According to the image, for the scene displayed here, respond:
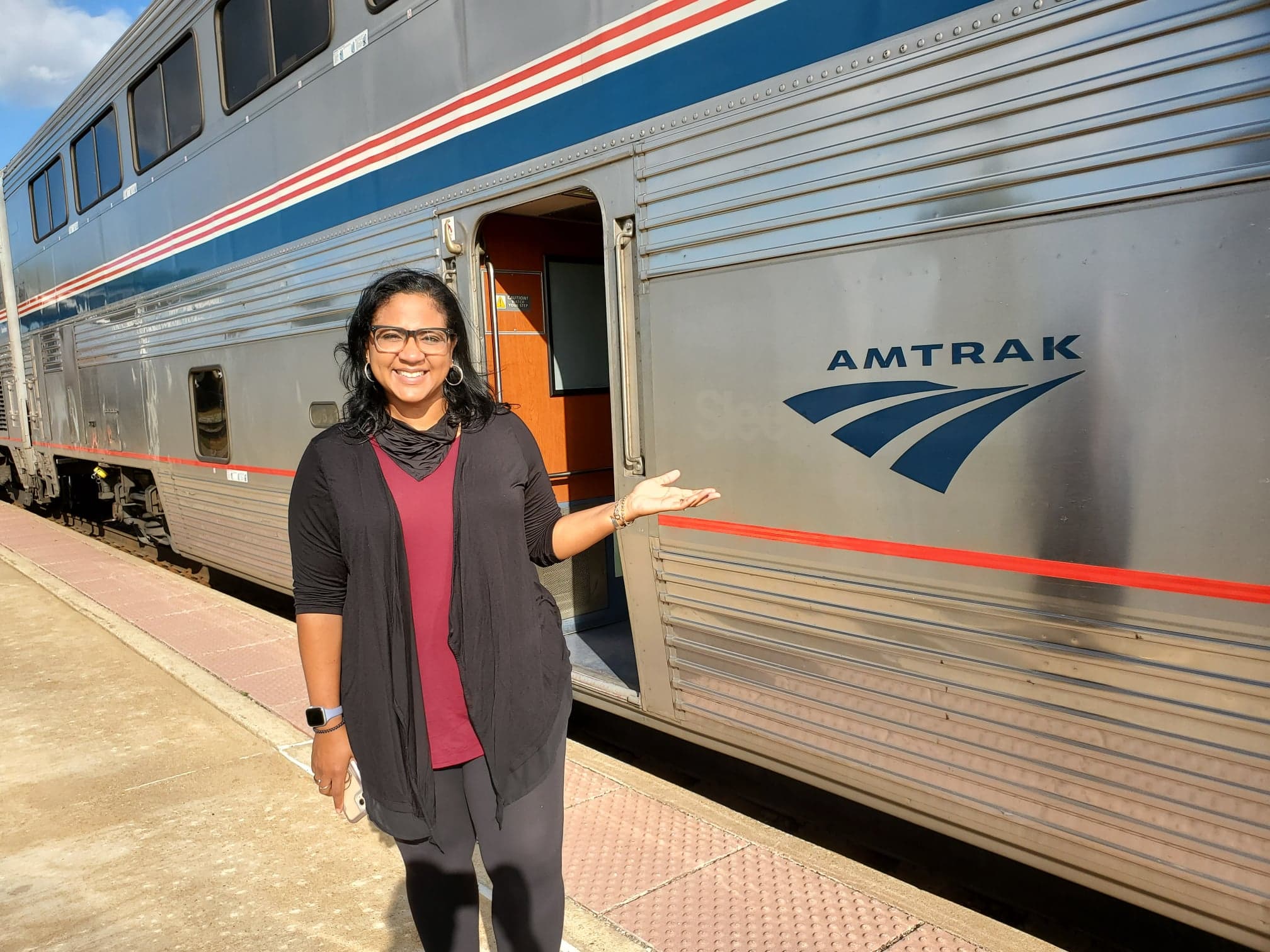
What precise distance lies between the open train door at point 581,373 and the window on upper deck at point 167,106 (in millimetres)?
2981

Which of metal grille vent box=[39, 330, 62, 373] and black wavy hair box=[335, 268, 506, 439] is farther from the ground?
metal grille vent box=[39, 330, 62, 373]

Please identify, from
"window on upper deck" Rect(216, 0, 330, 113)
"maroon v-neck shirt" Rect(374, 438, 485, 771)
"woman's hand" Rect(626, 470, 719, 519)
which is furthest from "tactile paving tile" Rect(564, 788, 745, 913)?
"window on upper deck" Rect(216, 0, 330, 113)

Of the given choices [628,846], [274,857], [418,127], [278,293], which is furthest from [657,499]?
[278,293]

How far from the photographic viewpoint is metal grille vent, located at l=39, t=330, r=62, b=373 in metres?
9.17

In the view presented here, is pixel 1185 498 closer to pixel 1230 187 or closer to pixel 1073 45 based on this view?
pixel 1230 187

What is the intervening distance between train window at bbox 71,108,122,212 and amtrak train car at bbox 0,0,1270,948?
13.1 ft

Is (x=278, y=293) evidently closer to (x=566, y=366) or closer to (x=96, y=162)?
(x=566, y=366)

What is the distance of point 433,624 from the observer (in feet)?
6.12

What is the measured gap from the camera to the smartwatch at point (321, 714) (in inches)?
75.3

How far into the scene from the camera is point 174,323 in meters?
6.42

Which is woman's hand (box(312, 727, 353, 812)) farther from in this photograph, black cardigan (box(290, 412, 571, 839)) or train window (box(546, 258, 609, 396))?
train window (box(546, 258, 609, 396))

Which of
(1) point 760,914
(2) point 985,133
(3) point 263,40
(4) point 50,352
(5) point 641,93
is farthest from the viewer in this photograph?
(4) point 50,352

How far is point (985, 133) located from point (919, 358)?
21.2 inches

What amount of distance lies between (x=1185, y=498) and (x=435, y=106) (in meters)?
3.14
